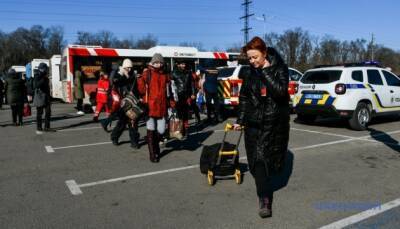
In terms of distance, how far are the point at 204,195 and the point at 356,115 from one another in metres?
6.50

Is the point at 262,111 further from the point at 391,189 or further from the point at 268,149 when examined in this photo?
the point at 391,189

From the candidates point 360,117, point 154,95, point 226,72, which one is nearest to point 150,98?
point 154,95

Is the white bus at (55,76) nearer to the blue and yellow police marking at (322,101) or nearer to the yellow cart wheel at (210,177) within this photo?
the blue and yellow police marking at (322,101)

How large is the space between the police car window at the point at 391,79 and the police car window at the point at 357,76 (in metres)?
1.23

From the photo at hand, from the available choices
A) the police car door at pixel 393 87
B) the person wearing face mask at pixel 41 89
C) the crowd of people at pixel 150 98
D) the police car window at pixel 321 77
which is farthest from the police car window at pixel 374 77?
the person wearing face mask at pixel 41 89

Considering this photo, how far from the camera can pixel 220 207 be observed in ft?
15.0

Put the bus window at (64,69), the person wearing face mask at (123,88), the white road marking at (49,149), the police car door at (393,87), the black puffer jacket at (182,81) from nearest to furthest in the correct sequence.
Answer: the white road marking at (49,149) < the person wearing face mask at (123,88) < the black puffer jacket at (182,81) < the police car door at (393,87) < the bus window at (64,69)

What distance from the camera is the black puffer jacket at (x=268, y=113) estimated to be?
3885mm

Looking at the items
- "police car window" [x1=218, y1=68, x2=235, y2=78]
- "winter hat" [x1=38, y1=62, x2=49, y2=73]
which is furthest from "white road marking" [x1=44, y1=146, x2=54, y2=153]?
"police car window" [x1=218, y1=68, x2=235, y2=78]

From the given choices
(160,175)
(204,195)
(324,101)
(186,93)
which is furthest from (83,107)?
(204,195)

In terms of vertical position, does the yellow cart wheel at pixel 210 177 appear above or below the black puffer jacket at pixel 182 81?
below

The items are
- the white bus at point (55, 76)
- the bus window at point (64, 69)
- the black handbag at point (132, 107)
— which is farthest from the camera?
the white bus at point (55, 76)

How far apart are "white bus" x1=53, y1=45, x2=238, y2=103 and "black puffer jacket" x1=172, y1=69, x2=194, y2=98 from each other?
6.82m

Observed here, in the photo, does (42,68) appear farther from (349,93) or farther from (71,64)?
(71,64)
